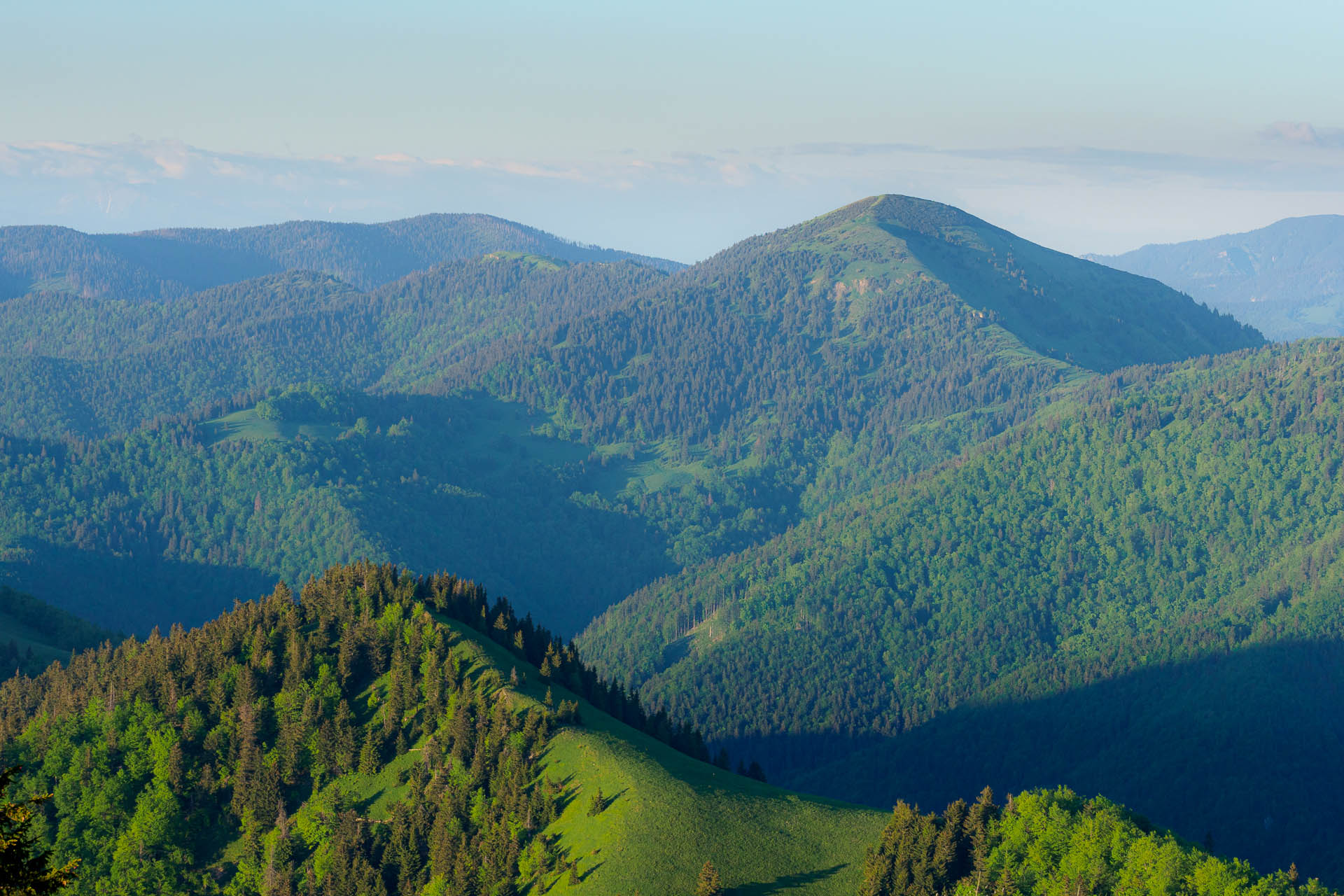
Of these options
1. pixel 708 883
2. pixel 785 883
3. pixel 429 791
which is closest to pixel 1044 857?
pixel 785 883

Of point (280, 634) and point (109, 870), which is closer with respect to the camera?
point (109, 870)

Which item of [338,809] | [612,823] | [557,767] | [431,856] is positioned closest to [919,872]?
[612,823]

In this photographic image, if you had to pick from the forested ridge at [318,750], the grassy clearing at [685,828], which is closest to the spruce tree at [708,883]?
the grassy clearing at [685,828]

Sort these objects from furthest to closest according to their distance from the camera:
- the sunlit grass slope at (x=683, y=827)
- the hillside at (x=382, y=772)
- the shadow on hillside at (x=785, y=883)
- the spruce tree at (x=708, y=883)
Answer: the hillside at (x=382, y=772), the sunlit grass slope at (x=683, y=827), the shadow on hillside at (x=785, y=883), the spruce tree at (x=708, y=883)

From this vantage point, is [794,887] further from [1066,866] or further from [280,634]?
[280,634]

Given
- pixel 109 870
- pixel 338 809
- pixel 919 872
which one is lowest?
pixel 109 870

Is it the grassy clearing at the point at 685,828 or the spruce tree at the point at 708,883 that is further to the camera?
the grassy clearing at the point at 685,828

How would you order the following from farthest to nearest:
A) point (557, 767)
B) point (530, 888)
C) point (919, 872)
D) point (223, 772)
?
point (223, 772) < point (557, 767) < point (530, 888) < point (919, 872)

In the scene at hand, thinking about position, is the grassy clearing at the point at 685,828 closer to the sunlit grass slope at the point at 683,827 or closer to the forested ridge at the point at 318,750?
the sunlit grass slope at the point at 683,827
